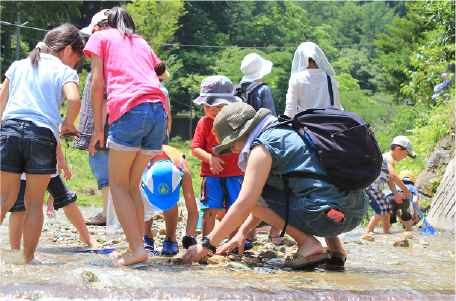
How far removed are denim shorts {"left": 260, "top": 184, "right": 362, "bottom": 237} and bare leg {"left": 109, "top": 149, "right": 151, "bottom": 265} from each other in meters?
0.89

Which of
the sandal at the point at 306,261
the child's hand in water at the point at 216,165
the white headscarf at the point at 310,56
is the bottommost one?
the sandal at the point at 306,261

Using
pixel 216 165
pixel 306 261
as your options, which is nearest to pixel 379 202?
pixel 216 165

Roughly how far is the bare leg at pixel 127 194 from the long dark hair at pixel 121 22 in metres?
0.86

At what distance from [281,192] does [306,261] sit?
0.47 meters

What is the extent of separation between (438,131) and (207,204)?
5629mm

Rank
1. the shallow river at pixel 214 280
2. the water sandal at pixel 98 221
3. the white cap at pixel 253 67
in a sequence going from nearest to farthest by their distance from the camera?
the shallow river at pixel 214 280 → the white cap at pixel 253 67 → the water sandal at pixel 98 221

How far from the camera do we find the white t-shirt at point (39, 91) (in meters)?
2.86

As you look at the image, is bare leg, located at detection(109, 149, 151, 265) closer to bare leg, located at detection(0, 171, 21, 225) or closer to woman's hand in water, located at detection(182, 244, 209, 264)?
woman's hand in water, located at detection(182, 244, 209, 264)

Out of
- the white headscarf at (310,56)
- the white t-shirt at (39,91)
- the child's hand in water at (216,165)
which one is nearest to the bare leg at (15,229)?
the white t-shirt at (39,91)

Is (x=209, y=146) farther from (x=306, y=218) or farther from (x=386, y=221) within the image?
(x=386, y=221)

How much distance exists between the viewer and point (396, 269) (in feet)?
9.95

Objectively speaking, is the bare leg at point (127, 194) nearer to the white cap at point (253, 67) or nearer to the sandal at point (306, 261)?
the sandal at point (306, 261)

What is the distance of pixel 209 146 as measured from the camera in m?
4.02

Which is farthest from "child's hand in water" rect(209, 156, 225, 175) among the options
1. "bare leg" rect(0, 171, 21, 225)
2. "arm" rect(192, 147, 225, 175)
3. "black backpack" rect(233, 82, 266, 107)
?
"bare leg" rect(0, 171, 21, 225)
